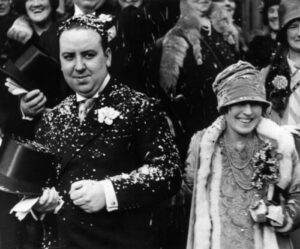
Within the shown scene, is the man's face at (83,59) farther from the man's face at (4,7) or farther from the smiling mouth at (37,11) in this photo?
the man's face at (4,7)

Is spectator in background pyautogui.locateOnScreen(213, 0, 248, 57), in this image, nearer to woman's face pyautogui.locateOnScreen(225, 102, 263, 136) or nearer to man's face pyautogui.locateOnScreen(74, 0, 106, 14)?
man's face pyautogui.locateOnScreen(74, 0, 106, 14)

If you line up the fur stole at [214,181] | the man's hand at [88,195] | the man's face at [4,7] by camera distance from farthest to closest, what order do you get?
the man's face at [4,7]
the fur stole at [214,181]
the man's hand at [88,195]

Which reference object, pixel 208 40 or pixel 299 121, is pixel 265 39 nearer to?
pixel 208 40

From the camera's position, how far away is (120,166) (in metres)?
4.66

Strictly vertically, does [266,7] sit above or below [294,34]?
above

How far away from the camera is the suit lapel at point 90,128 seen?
468 centimetres

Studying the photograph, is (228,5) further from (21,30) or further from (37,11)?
(21,30)

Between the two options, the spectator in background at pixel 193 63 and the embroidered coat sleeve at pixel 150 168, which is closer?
the embroidered coat sleeve at pixel 150 168

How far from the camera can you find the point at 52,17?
5.85 metres

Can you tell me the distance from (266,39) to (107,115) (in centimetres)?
166

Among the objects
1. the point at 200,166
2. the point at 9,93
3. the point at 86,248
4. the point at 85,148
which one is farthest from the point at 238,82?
the point at 9,93

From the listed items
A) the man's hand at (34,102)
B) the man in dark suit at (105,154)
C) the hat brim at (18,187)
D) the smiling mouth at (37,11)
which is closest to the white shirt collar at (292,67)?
the man in dark suit at (105,154)

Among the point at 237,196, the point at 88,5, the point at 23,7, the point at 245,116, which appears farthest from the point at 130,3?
the point at 237,196

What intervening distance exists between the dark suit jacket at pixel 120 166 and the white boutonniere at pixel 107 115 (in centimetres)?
2
